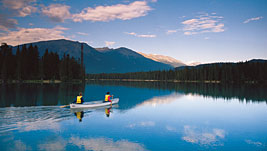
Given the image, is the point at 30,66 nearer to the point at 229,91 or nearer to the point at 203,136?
the point at 229,91

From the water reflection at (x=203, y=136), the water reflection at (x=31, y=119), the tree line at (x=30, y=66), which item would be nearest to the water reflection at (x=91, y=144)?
the water reflection at (x=31, y=119)

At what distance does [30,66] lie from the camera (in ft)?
338

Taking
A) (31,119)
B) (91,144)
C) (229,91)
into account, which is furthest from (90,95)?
(229,91)

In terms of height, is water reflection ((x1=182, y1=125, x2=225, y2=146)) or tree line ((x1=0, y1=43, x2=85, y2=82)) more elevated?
tree line ((x1=0, y1=43, x2=85, y2=82))

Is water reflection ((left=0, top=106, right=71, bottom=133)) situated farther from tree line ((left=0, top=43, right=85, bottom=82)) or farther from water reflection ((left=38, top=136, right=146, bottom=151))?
tree line ((left=0, top=43, right=85, bottom=82))

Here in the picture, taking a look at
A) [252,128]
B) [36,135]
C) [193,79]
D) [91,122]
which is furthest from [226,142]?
[193,79]

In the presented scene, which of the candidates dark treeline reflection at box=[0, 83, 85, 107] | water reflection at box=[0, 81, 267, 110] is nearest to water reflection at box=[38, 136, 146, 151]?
water reflection at box=[0, 81, 267, 110]

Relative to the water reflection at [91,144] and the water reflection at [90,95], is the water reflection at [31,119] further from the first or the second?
the water reflection at [90,95]

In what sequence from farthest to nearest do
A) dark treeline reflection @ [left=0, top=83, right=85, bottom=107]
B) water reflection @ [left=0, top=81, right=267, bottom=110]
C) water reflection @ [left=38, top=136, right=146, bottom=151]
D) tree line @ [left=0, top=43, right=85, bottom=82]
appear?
tree line @ [left=0, top=43, right=85, bottom=82] < water reflection @ [left=0, top=81, right=267, bottom=110] < dark treeline reflection @ [left=0, top=83, right=85, bottom=107] < water reflection @ [left=38, top=136, right=146, bottom=151]

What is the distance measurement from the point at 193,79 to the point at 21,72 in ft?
456

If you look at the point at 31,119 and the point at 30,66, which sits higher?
the point at 30,66

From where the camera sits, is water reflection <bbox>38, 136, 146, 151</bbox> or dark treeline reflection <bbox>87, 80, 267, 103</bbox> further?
dark treeline reflection <bbox>87, 80, 267, 103</bbox>

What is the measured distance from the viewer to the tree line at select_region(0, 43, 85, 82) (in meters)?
96.8

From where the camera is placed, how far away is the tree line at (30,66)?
96.8 m
